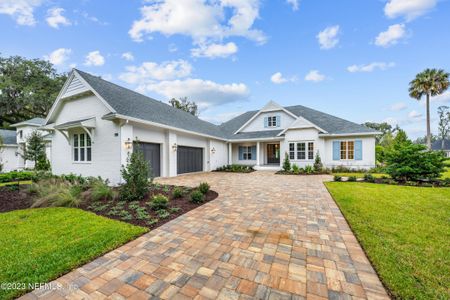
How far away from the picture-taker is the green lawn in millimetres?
2473

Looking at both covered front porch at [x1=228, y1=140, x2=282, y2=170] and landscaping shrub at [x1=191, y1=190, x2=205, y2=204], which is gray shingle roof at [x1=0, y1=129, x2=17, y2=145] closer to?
covered front porch at [x1=228, y1=140, x2=282, y2=170]

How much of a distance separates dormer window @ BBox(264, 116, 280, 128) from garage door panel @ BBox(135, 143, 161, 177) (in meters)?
11.1

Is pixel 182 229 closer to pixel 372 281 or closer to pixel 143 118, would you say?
pixel 372 281

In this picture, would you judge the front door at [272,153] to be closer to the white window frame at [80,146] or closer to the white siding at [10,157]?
the white window frame at [80,146]

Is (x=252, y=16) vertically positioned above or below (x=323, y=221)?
above

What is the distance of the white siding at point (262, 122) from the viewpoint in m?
17.7

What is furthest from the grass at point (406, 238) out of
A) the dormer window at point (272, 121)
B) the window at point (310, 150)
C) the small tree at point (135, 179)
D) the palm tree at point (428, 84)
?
the palm tree at point (428, 84)

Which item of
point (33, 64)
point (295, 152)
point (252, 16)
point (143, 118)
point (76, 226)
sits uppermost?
point (33, 64)

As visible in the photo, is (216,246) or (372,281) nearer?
(372,281)

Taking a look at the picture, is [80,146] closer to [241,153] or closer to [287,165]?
[241,153]

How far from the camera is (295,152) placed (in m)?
15.7

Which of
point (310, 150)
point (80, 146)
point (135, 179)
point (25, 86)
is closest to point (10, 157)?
point (25, 86)

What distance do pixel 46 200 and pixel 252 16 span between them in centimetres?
1244

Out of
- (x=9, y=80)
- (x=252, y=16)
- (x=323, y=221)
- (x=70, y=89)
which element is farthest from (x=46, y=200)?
(x=9, y=80)
